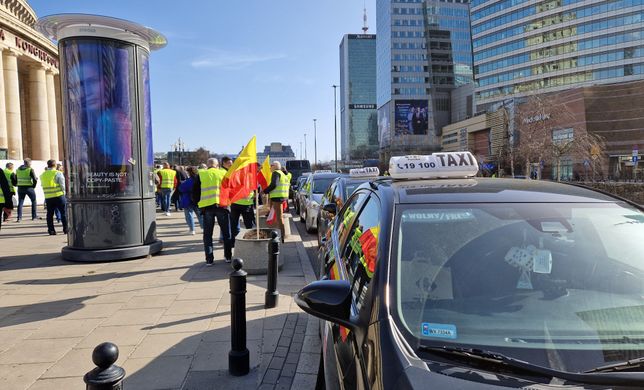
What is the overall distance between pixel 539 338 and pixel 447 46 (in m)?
145

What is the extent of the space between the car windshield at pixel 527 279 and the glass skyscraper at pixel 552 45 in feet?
299

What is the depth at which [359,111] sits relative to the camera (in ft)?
579

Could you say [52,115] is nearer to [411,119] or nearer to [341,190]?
[341,190]

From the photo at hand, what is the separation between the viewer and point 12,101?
1231 inches

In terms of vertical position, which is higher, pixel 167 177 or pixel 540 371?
Answer: pixel 167 177

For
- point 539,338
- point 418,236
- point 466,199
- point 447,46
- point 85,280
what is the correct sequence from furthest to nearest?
point 447,46 → point 85,280 → point 466,199 → point 418,236 → point 539,338

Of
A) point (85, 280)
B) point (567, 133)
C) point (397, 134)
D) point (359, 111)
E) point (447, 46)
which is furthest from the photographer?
point (359, 111)

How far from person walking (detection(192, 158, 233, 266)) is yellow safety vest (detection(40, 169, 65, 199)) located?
16.6 feet

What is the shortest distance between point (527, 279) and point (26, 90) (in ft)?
147

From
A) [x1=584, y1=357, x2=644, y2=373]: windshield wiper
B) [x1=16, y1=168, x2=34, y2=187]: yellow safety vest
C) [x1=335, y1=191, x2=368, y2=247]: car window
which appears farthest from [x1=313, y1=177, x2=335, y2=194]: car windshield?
[x1=584, y1=357, x2=644, y2=373]: windshield wiper

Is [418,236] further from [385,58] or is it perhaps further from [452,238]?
[385,58]

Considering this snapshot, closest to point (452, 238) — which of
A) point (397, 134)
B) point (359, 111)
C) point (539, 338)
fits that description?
point (539, 338)

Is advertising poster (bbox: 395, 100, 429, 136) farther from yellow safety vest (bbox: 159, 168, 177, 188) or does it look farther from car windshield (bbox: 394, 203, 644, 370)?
car windshield (bbox: 394, 203, 644, 370)

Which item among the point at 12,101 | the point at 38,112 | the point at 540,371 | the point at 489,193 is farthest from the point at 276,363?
the point at 38,112
